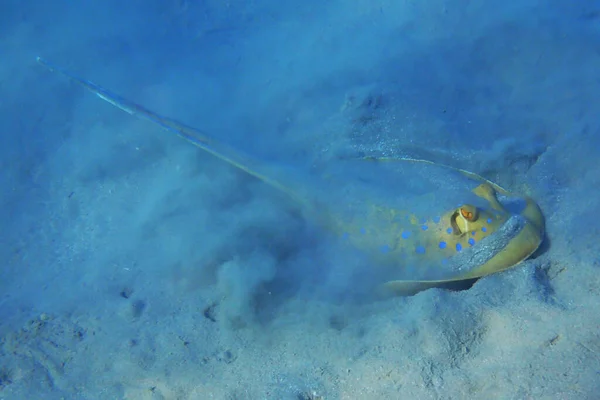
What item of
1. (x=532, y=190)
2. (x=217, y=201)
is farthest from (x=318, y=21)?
(x=532, y=190)

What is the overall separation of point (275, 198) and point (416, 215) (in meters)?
1.58

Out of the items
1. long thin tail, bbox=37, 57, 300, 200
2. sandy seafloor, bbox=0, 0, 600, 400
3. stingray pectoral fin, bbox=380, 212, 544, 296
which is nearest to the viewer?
sandy seafloor, bbox=0, 0, 600, 400

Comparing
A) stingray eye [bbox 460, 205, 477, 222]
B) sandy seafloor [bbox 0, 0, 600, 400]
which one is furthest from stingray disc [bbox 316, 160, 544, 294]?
Answer: sandy seafloor [bbox 0, 0, 600, 400]

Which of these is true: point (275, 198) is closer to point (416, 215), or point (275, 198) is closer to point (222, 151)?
point (222, 151)

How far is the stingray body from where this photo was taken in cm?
293

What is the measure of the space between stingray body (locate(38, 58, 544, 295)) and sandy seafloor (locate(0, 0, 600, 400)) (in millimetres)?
175

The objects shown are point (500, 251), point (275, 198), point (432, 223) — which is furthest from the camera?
point (275, 198)

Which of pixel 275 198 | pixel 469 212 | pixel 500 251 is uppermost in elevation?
pixel 469 212

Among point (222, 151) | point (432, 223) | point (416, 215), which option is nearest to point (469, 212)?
point (432, 223)

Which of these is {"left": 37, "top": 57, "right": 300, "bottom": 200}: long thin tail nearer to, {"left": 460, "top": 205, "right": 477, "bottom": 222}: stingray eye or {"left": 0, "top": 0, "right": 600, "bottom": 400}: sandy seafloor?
{"left": 0, "top": 0, "right": 600, "bottom": 400}: sandy seafloor

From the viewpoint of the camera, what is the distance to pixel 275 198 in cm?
419

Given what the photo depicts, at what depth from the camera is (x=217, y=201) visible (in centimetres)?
439

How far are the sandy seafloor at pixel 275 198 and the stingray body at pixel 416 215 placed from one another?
0.57 ft

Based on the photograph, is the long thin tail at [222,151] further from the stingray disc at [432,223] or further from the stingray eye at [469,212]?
the stingray eye at [469,212]
